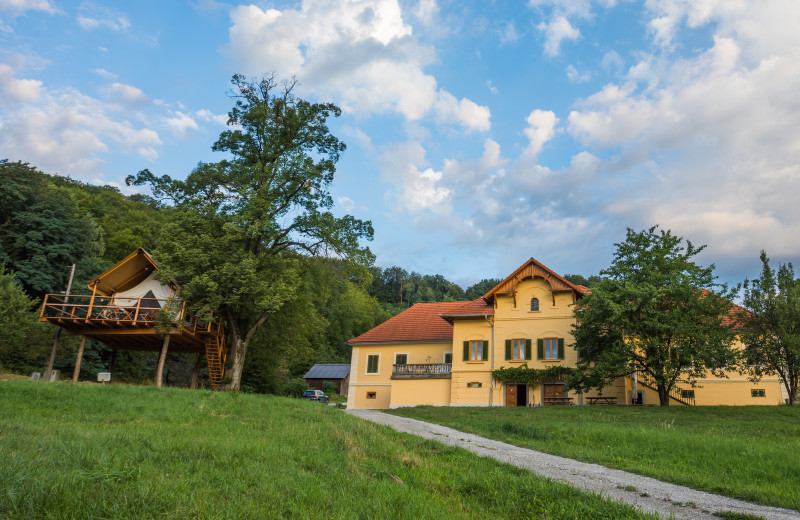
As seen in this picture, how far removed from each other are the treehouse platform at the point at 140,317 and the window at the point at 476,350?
14.8m

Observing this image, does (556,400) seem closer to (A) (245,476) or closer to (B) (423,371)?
(B) (423,371)

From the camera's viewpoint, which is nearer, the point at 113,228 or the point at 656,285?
the point at 656,285

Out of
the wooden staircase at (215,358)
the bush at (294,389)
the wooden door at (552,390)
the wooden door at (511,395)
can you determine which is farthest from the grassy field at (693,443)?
the bush at (294,389)

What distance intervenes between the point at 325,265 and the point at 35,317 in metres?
18.2

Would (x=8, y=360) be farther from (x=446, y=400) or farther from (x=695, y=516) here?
(x=695, y=516)

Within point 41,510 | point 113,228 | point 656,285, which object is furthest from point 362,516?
point 113,228

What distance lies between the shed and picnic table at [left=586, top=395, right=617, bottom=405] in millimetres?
38061

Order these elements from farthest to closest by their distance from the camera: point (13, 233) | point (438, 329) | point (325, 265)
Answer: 1. point (13, 233)
2. point (438, 329)
3. point (325, 265)

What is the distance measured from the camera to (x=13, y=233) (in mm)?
40375

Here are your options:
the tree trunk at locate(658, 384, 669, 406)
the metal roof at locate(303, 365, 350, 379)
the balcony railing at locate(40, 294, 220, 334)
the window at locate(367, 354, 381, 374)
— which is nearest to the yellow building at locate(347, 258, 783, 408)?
the window at locate(367, 354, 381, 374)

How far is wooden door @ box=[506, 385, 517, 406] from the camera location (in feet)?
102

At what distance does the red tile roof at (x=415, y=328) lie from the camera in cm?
3594

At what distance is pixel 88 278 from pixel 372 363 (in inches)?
1015

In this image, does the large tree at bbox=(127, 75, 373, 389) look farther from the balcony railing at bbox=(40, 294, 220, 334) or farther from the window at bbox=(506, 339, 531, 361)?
the window at bbox=(506, 339, 531, 361)
